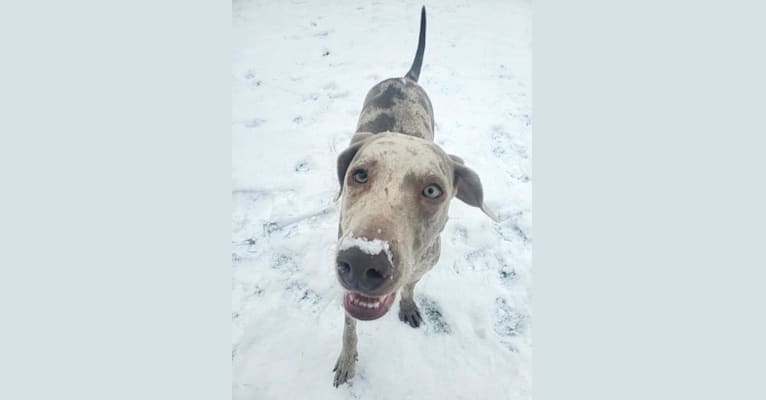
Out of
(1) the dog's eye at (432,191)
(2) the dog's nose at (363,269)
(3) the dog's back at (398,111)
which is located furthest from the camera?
(3) the dog's back at (398,111)

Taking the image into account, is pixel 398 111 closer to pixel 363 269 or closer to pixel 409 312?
pixel 409 312

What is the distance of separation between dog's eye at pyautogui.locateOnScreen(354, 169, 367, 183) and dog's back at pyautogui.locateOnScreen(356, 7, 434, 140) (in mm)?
1705

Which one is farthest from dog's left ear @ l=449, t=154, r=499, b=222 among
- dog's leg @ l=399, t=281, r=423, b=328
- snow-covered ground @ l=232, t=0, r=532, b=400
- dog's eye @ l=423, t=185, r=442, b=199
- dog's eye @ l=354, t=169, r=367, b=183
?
snow-covered ground @ l=232, t=0, r=532, b=400

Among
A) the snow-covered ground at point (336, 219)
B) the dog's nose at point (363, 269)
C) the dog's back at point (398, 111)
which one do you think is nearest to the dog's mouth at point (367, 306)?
the dog's nose at point (363, 269)

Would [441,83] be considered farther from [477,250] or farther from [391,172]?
[391,172]

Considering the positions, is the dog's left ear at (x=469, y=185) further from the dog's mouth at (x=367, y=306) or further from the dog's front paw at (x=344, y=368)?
the dog's front paw at (x=344, y=368)

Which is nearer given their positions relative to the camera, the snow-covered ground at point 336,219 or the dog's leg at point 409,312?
the snow-covered ground at point 336,219

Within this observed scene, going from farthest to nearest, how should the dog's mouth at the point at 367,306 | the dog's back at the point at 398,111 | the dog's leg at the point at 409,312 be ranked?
the dog's back at the point at 398,111 → the dog's leg at the point at 409,312 → the dog's mouth at the point at 367,306

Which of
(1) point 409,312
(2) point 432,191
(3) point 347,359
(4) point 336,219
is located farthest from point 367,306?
(4) point 336,219

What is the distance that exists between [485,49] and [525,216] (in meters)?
5.30

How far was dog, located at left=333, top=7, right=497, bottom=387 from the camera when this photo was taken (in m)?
1.85

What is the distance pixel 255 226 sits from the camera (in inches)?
177

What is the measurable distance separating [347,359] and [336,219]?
1818 mm

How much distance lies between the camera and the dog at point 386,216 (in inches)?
72.7
